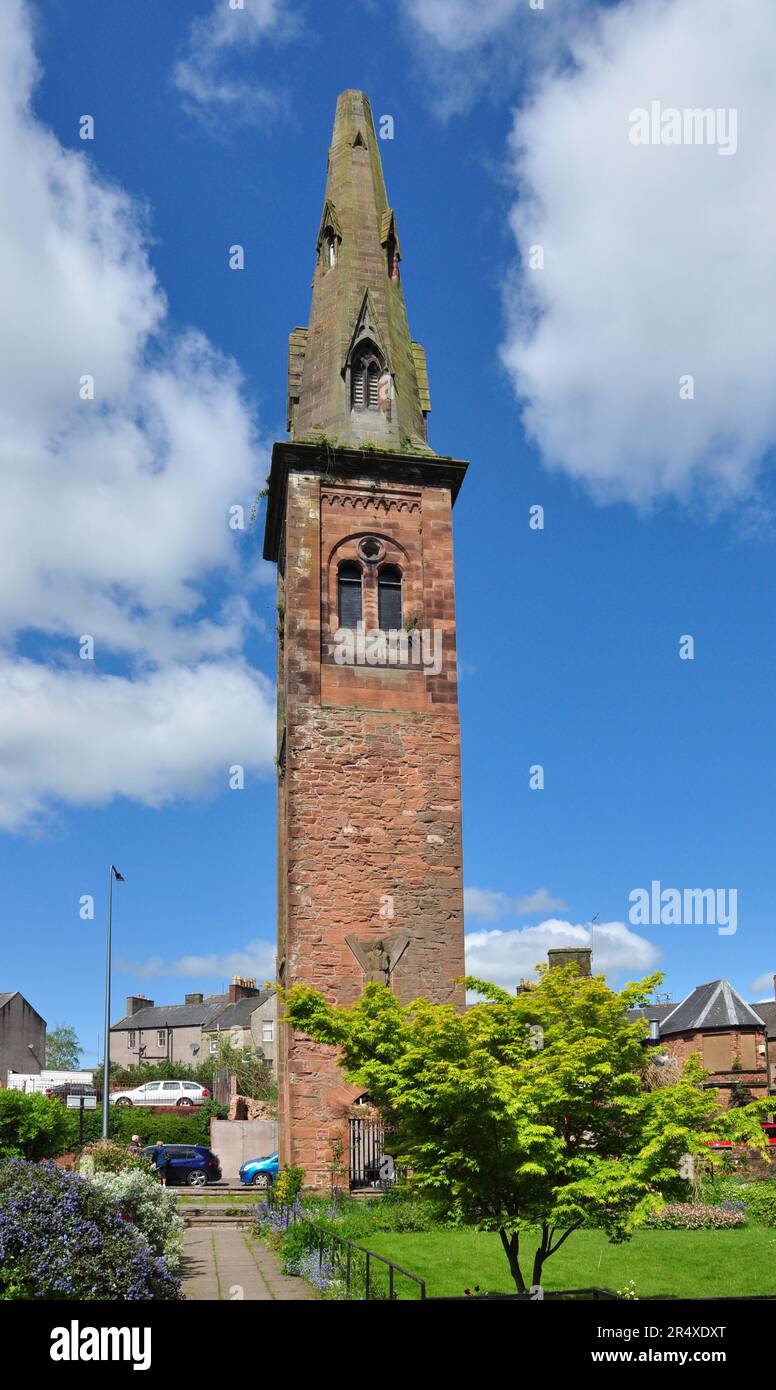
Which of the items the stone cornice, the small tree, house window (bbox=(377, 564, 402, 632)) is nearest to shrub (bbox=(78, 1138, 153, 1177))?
Result: house window (bbox=(377, 564, 402, 632))

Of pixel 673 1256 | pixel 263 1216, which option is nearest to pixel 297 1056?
pixel 263 1216

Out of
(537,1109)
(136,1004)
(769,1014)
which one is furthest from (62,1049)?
(537,1109)

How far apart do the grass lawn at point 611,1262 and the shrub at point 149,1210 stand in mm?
3055

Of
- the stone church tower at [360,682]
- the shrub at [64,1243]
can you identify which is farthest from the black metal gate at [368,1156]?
the shrub at [64,1243]

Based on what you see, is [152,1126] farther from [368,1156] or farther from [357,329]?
[357,329]

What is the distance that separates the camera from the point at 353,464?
26734 mm

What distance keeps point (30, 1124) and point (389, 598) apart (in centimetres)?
1503

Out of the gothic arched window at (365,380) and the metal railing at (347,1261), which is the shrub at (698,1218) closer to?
the metal railing at (347,1261)

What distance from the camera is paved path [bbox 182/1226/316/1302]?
45.3ft

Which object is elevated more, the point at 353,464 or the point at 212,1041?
the point at 353,464

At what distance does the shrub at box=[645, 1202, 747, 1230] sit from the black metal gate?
531 cm
